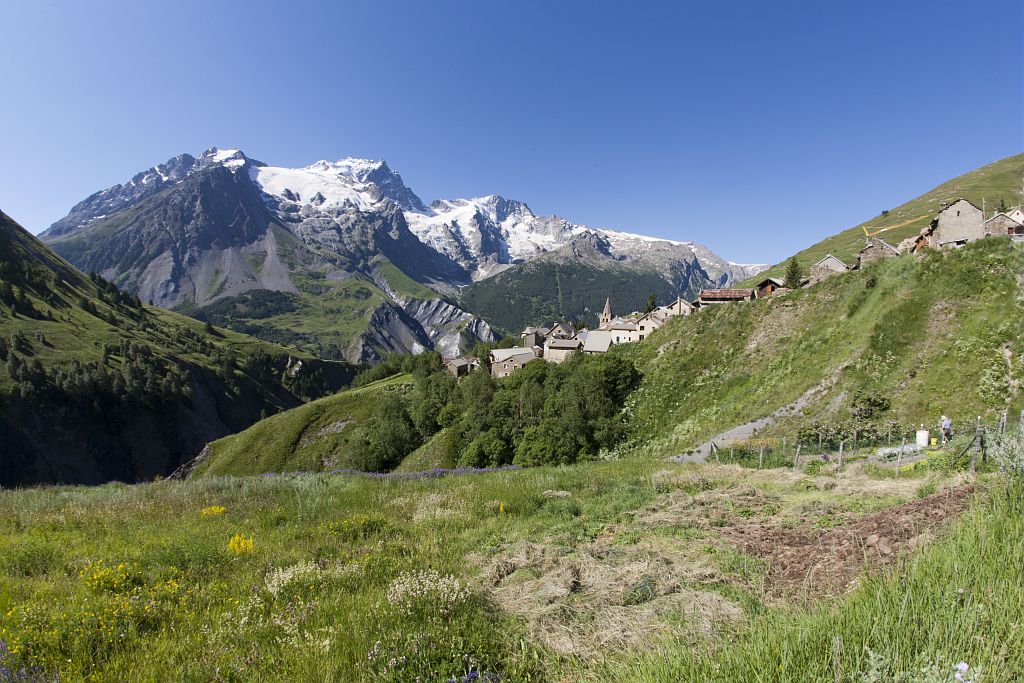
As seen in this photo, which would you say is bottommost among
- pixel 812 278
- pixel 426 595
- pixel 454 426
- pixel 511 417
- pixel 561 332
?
pixel 454 426

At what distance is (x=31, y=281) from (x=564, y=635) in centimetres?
26277

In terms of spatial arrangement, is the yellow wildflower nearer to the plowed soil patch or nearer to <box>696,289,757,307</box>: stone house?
the plowed soil patch

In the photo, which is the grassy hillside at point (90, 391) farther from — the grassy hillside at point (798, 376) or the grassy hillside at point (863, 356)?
the grassy hillside at point (863, 356)

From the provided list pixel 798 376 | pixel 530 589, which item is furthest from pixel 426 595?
pixel 798 376

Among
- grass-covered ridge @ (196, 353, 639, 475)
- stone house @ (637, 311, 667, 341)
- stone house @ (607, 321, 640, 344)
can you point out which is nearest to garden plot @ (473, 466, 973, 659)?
grass-covered ridge @ (196, 353, 639, 475)

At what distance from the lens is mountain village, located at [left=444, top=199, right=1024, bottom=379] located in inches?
1955

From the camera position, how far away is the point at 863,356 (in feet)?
99.1

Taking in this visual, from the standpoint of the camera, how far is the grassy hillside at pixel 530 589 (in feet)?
11.7

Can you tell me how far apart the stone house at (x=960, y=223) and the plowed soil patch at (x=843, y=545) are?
5973 centimetres

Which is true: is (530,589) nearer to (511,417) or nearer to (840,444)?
(840,444)

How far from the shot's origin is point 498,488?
50.4ft

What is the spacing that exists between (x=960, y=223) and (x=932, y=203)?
13487 cm

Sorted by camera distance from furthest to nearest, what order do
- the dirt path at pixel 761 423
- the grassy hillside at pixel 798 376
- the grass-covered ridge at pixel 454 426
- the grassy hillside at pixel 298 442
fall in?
the grassy hillside at pixel 298 442 < the grass-covered ridge at pixel 454 426 < the dirt path at pixel 761 423 < the grassy hillside at pixel 798 376

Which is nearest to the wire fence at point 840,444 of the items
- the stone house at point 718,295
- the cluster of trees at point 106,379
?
the stone house at point 718,295
